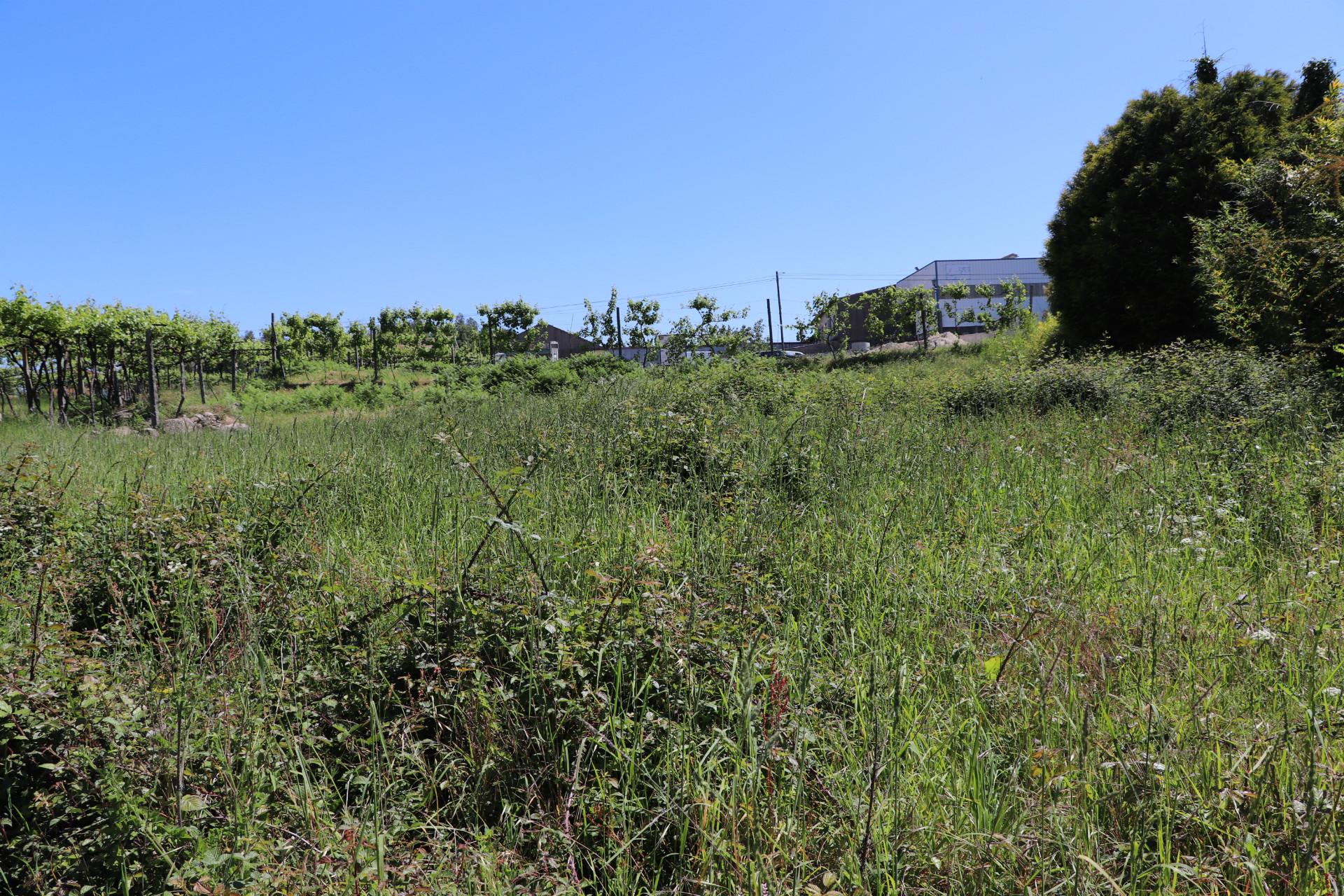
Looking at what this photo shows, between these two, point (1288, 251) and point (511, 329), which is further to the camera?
point (511, 329)

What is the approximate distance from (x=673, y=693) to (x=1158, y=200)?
14.9m

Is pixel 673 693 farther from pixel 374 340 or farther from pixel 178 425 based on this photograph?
pixel 374 340

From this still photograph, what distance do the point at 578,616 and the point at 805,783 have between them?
0.84m

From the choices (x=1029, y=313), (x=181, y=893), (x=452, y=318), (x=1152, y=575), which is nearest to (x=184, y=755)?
(x=181, y=893)

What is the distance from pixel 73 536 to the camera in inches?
133

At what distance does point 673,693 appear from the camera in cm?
216

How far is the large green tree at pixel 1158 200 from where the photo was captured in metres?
12.6

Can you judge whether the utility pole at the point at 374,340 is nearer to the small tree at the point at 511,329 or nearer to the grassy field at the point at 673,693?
the small tree at the point at 511,329

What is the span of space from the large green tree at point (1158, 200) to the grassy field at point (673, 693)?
10.4m

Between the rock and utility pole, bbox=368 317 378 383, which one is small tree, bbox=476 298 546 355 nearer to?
utility pole, bbox=368 317 378 383

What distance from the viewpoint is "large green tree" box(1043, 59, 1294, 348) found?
12.6m

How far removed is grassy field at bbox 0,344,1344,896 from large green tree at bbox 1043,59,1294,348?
1038 cm

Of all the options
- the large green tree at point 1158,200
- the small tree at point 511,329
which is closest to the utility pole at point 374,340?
the small tree at point 511,329

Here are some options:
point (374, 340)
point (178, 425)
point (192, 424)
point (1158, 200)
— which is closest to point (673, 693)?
point (1158, 200)
